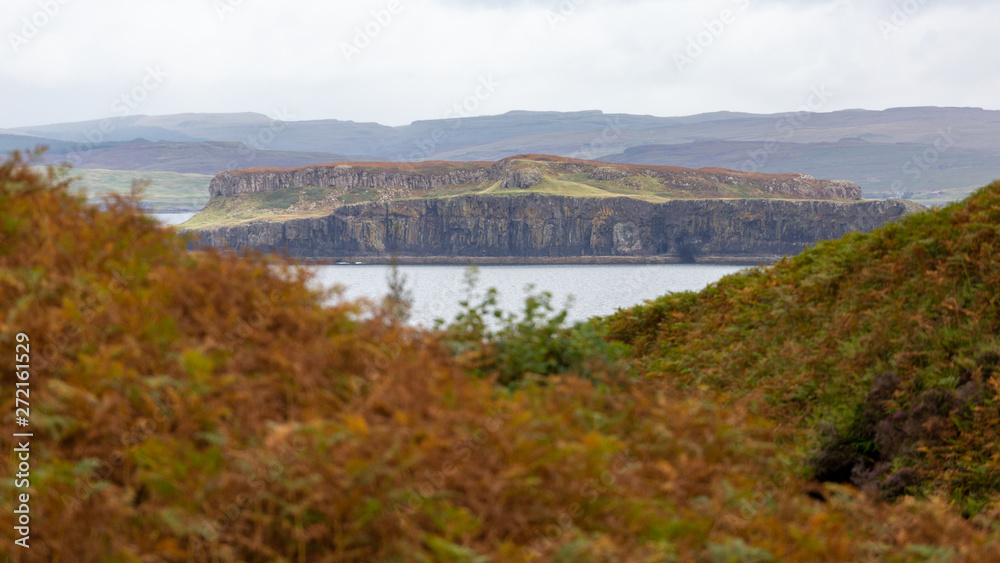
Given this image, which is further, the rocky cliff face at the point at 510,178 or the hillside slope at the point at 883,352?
the rocky cliff face at the point at 510,178

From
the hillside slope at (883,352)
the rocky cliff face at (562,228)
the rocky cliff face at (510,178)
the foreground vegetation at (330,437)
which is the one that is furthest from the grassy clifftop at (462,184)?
the foreground vegetation at (330,437)

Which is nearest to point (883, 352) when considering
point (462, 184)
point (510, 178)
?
point (510, 178)

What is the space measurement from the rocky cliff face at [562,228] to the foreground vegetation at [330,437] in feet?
483

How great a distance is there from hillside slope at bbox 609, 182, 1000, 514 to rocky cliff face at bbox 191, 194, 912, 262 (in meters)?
141

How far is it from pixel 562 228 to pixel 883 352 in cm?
14946

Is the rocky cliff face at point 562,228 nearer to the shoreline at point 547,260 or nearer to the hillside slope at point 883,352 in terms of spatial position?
the shoreline at point 547,260

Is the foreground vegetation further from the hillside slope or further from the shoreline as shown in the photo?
the shoreline

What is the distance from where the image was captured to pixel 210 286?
5.99 meters

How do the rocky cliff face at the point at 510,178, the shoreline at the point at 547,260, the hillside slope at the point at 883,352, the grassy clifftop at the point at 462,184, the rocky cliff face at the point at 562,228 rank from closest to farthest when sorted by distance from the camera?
the hillside slope at the point at 883,352 → the shoreline at the point at 547,260 → the rocky cliff face at the point at 562,228 → the grassy clifftop at the point at 462,184 → the rocky cliff face at the point at 510,178

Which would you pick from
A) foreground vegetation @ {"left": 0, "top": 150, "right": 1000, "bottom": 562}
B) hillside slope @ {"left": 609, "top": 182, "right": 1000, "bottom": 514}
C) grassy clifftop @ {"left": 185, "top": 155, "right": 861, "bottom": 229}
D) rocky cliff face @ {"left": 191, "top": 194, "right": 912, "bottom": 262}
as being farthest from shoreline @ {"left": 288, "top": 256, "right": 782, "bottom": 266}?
foreground vegetation @ {"left": 0, "top": 150, "right": 1000, "bottom": 562}

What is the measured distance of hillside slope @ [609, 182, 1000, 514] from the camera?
8.91m

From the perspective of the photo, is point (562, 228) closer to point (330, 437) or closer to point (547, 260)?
point (547, 260)

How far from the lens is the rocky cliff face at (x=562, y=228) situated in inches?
6132

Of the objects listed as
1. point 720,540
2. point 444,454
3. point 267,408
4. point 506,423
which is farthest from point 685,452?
point 267,408
